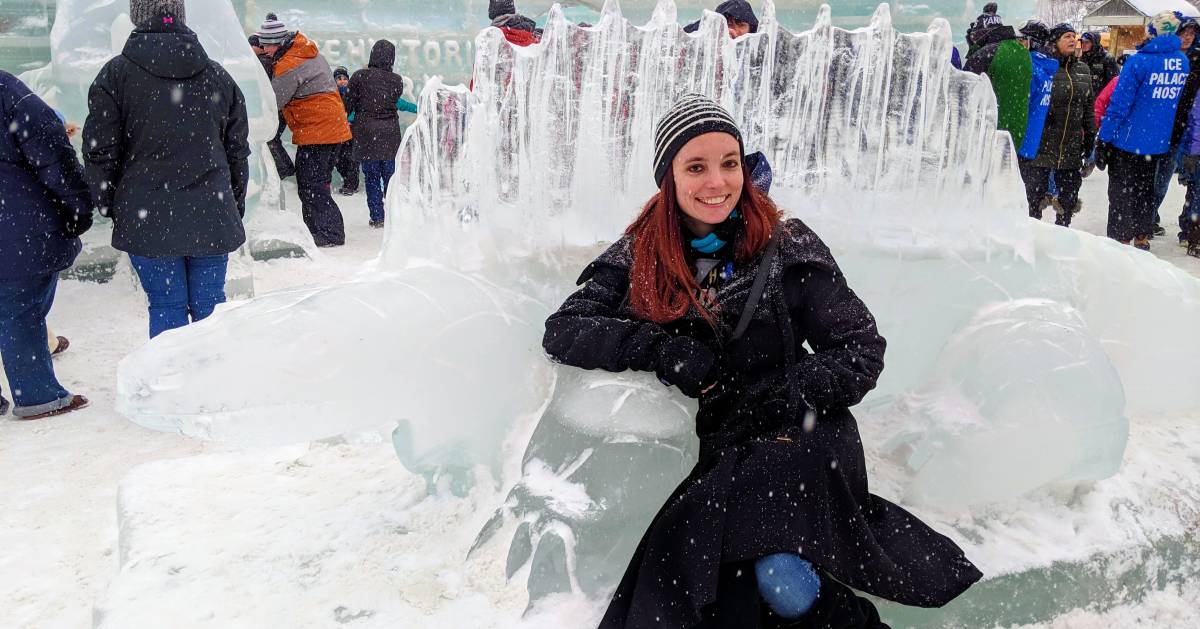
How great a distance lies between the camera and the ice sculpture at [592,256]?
213 cm

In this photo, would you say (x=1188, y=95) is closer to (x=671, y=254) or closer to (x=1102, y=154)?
(x=1102, y=154)

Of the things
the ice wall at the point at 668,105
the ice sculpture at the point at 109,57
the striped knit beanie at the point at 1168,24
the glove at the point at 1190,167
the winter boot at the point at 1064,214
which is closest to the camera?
the ice wall at the point at 668,105

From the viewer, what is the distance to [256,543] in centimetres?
253

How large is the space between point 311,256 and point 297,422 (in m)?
4.77

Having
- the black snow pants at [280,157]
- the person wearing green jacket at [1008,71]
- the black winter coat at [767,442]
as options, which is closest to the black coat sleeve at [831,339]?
the black winter coat at [767,442]

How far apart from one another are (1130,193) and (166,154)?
662 centimetres

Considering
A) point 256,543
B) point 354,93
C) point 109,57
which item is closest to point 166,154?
point 256,543

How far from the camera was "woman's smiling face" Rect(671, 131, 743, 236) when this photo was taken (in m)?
2.14

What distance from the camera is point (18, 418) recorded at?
4.01 meters

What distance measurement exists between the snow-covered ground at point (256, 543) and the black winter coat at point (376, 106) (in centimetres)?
445

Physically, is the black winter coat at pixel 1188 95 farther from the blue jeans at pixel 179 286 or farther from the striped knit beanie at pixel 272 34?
the striped knit beanie at pixel 272 34

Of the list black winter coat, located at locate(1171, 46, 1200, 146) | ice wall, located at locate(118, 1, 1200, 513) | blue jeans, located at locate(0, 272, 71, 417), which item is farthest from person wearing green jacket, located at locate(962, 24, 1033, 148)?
blue jeans, located at locate(0, 272, 71, 417)

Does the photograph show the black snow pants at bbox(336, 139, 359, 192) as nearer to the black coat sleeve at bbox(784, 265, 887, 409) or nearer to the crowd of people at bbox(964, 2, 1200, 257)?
the crowd of people at bbox(964, 2, 1200, 257)

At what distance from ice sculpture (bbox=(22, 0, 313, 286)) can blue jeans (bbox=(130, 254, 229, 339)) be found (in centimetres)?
165
